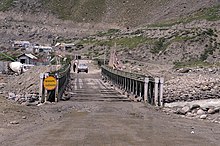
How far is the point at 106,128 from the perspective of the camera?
1919cm

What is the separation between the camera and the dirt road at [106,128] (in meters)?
16.4

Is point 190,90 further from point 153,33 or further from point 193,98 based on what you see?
point 153,33

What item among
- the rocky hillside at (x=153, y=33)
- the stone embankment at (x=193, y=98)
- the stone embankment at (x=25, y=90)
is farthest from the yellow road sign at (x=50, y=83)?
the rocky hillside at (x=153, y=33)

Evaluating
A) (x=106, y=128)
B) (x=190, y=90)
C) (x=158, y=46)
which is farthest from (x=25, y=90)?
(x=158, y=46)

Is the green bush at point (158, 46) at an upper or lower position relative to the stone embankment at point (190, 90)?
upper

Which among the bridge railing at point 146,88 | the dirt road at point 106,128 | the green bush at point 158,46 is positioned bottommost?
the dirt road at point 106,128

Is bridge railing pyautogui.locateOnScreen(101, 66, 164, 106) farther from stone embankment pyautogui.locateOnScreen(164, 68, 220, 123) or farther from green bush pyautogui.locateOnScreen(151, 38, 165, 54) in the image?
green bush pyautogui.locateOnScreen(151, 38, 165, 54)

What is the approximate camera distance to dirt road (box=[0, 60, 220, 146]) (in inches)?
647

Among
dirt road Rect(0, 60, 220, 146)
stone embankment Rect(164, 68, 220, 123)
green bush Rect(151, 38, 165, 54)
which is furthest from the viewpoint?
green bush Rect(151, 38, 165, 54)

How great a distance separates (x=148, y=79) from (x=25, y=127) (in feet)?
44.1

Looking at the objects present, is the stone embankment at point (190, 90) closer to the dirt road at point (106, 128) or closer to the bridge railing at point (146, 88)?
the bridge railing at point (146, 88)

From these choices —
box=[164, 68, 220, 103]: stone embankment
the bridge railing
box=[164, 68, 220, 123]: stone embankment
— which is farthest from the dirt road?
box=[164, 68, 220, 103]: stone embankment

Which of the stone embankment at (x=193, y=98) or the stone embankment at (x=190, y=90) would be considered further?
the stone embankment at (x=190, y=90)

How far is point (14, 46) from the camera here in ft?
488
